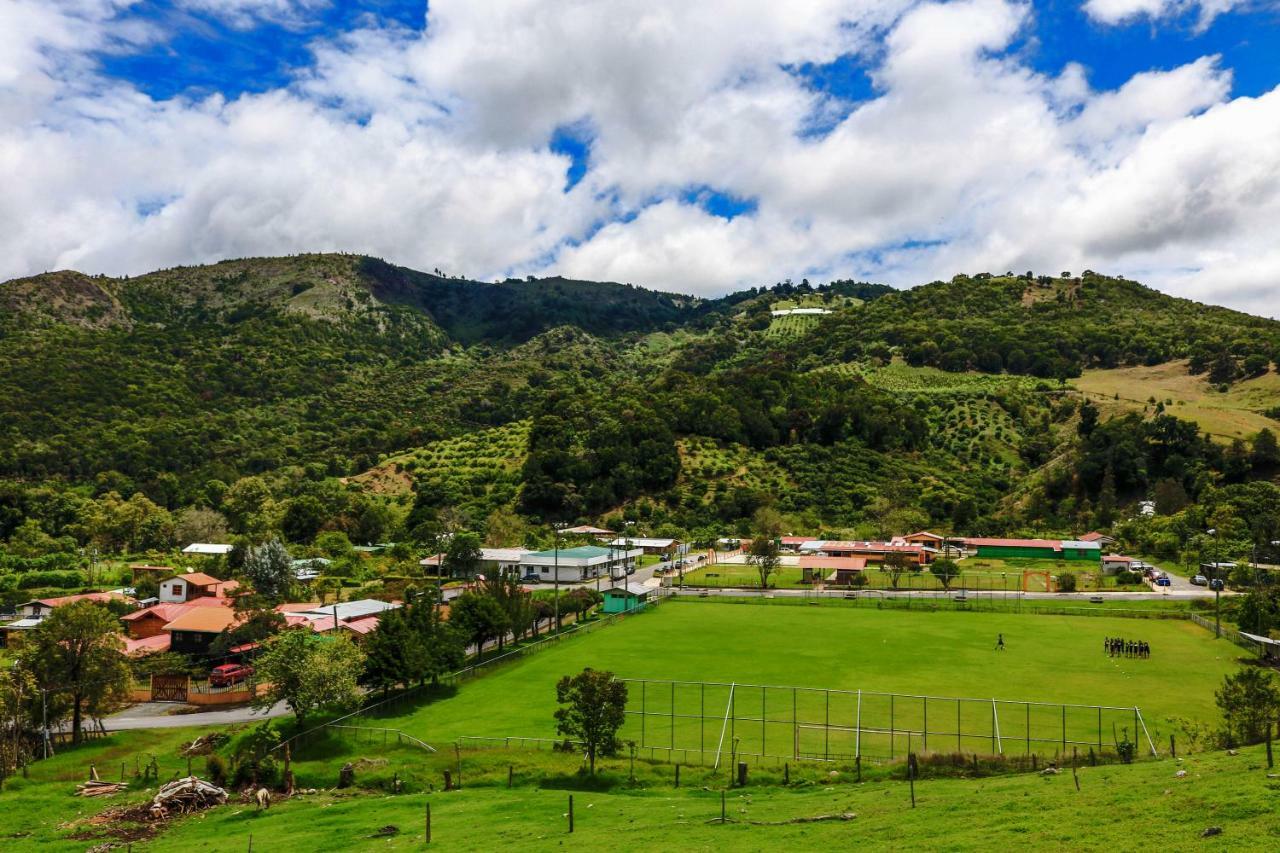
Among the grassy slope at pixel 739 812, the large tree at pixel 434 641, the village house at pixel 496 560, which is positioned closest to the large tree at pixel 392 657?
the large tree at pixel 434 641

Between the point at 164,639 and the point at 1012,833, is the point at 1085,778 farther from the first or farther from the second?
the point at 164,639

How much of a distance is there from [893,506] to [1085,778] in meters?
86.7

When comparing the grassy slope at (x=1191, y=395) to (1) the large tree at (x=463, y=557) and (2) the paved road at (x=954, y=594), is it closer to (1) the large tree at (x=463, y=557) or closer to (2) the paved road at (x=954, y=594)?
(2) the paved road at (x=954, y=594)

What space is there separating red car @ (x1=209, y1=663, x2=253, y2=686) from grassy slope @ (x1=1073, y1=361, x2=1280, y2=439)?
11612cm

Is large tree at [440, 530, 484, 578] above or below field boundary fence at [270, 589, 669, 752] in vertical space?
above

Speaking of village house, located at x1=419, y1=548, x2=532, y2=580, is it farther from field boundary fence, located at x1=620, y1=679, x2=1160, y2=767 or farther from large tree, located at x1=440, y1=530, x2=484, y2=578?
field boundary fence, located at x1=620, y1=679, x2=1160, y2=767

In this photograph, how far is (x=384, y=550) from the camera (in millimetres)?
96688

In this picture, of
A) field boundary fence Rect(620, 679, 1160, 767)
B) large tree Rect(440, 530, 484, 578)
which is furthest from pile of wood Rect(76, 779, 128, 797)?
large tree Rect(440, 530, 484, 578)

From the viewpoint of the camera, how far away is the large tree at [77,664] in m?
36.6

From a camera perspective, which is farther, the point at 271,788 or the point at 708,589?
the point at 708,589

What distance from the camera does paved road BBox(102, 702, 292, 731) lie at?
1526 inches

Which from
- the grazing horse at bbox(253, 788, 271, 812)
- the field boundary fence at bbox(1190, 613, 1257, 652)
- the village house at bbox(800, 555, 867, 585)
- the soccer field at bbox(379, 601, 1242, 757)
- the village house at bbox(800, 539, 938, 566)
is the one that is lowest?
the grazing horse at bbox(253, 788, 271, 812)

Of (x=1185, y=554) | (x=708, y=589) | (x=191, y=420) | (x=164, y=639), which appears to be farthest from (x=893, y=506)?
(x=191, y=420)

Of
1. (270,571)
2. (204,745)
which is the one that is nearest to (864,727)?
(204,745)
